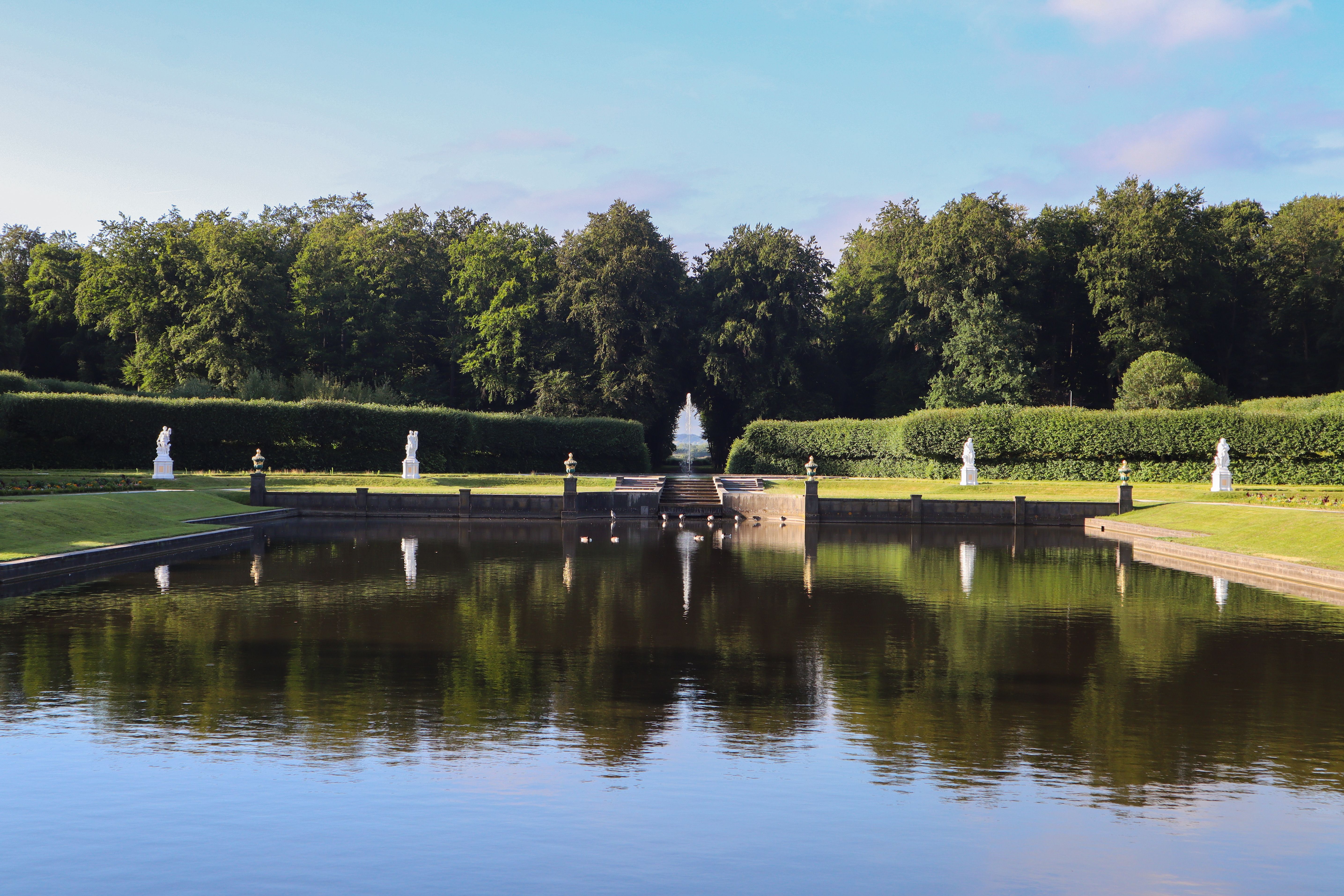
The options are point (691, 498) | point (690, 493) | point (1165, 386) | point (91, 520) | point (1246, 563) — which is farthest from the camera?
point (1165, 386)

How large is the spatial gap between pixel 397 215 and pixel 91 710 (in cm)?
6540

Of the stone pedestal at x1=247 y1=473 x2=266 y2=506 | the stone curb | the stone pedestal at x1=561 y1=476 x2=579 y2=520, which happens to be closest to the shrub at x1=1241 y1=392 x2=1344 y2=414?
the stone pedestal at x1=561 y1=476 x2=579 y2=520

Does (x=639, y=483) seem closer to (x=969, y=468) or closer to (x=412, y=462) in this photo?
(x=412, y=462)

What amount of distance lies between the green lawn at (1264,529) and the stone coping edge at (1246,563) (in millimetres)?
204

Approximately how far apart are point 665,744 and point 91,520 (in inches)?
795

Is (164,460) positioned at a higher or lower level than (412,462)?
higher

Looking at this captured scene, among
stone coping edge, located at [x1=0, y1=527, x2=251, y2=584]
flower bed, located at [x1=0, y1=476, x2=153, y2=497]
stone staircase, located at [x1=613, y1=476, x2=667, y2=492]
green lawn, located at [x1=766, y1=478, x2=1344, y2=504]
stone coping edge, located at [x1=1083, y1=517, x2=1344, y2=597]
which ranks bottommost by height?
stone coping edge, located at [x1=1083, y1=517, x2=1344, y2=597]

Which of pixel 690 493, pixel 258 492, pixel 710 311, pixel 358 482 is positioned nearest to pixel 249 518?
pixel 258 492

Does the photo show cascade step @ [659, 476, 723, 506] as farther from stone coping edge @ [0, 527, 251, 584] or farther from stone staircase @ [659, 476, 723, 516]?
stone coping edge @ [0, 527, 251, 584]

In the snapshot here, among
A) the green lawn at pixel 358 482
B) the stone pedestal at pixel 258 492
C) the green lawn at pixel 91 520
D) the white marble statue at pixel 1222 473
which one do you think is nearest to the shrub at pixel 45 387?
the green lawn at pixel 358 482

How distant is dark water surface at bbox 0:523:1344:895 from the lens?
20.6 ft

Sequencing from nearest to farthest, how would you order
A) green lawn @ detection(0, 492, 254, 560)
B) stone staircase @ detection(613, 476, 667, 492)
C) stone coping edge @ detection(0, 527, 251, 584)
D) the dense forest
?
stone coping edge @ detection(0, 527, 251, 584) < green lawn @ detection(0, 492, 254, 560) < stone staircase @ detection(613, 476, 667, 492) < the dense forest

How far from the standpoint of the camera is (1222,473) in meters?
37.5

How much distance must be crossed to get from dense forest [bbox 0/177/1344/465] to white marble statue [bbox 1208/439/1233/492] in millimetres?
18298
